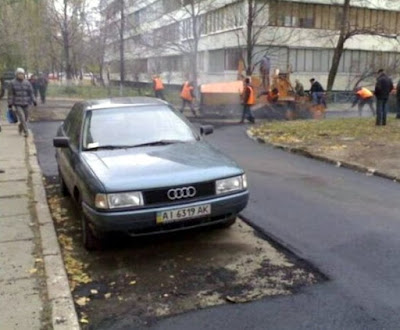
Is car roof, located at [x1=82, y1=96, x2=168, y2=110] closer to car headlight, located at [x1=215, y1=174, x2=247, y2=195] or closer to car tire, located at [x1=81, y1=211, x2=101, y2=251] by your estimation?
car tire, located at [x1=81, y1=211, x2=101, y2=251]

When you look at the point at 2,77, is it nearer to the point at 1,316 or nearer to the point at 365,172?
the point at 365,172

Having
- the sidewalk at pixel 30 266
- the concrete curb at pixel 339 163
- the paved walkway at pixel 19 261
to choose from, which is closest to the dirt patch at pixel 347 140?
the concrete curb at pixel 339 163

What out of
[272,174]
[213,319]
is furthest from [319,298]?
[272,174]

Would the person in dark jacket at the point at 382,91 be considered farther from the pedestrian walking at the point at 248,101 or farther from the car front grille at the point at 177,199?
the car front grille at the point at 177,199

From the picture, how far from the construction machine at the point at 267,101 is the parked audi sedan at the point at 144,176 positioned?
15.4 meters

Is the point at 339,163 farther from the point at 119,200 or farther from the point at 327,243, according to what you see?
the point at 119,200

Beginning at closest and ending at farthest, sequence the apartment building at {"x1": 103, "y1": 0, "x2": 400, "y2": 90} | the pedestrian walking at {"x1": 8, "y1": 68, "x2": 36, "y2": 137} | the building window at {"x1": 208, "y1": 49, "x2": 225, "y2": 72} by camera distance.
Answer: the pedestrian walking at {"x1": 8, "y1": 68, "x2": 36, "y2": 137} < the apartment building at {"x1": 103, "y1": 0, "x2": 400, "y2": 90} < the building window at {"x1": 208, "y1": 49, "x2": 225, "y2": 72}

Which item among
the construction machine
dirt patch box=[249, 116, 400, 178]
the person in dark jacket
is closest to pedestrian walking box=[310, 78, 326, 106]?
the construction machine

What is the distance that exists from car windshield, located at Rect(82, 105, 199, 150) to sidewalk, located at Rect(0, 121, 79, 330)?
120 cm

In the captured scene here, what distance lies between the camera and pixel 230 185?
202 inches

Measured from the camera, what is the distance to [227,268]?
4.74m

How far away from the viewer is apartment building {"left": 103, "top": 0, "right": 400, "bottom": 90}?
40469 millimetres

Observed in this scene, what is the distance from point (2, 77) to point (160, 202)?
29853 mm

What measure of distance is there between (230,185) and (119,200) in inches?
45.5
